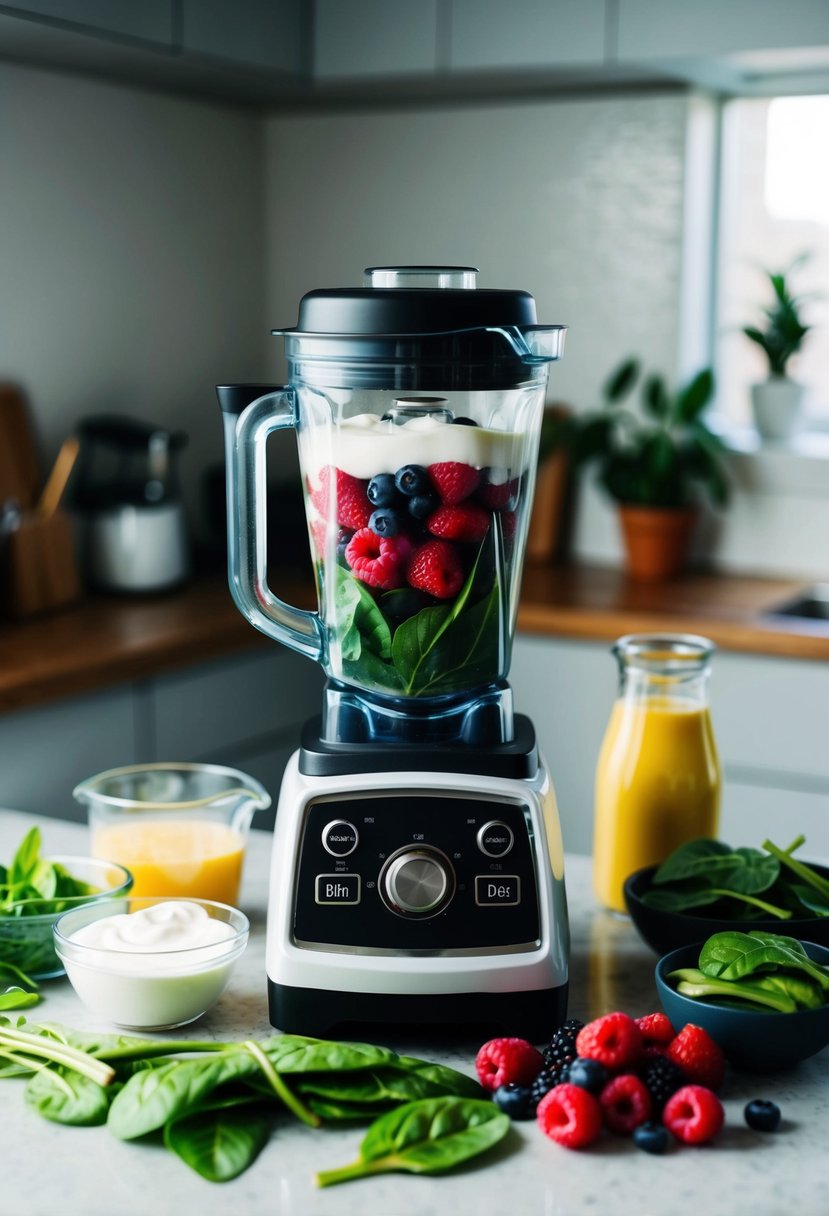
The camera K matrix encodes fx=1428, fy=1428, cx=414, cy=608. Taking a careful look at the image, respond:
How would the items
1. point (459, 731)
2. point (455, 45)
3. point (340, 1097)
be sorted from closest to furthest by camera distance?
point (340, 1097) < point (459, 731) < point (455, 45)

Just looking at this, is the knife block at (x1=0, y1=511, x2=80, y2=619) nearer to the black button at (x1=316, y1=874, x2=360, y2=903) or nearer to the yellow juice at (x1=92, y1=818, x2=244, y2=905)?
the yellow juice at (x1=92, y1=818, x2=244, y2=905)

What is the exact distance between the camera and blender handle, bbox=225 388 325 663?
110 centimetres

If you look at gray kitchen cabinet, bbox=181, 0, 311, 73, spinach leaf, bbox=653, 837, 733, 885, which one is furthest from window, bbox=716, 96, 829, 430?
spinach leaf, bbox=653, 837, 733, 885

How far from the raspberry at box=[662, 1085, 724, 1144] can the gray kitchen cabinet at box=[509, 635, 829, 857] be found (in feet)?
4.99

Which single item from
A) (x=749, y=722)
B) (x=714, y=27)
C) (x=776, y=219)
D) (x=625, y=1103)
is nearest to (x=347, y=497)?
(x=625, y=1103)

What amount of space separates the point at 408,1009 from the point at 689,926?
0.78ft

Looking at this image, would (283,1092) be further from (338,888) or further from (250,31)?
(250,31)

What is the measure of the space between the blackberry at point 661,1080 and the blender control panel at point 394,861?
152 millimetres

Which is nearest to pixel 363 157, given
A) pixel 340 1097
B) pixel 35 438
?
pixel 35 438

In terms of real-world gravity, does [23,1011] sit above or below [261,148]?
below

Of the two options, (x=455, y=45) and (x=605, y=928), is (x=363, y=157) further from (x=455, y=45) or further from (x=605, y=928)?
(x=605, y=928)

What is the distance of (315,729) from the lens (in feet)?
3.65

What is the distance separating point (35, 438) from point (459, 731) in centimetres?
197

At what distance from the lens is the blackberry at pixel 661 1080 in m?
0.92
